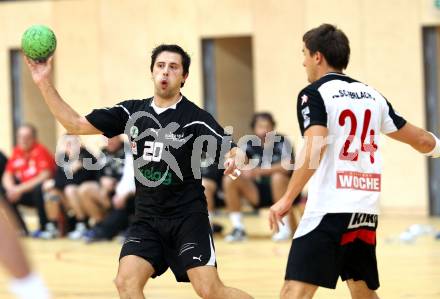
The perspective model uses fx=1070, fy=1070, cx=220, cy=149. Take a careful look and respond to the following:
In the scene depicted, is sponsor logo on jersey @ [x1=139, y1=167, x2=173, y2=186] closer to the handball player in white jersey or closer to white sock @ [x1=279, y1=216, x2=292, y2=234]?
the handball player in white jersey

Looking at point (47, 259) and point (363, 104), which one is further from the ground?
point (363, 104)

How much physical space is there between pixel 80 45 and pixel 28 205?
4215mm

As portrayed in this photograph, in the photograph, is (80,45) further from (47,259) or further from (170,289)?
(170,289)

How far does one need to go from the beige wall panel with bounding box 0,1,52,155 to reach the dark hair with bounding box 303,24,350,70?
1317cm

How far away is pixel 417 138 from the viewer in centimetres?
687

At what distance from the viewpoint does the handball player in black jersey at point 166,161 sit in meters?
7.32

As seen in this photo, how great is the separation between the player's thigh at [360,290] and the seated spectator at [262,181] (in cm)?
700

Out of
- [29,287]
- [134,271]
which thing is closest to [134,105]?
[134,271]

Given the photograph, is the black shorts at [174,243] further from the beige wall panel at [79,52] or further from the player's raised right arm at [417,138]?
the beige wall panel at [79,52]

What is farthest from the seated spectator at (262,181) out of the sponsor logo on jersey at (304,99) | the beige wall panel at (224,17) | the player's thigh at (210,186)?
the sponsor logo on jersey at (304,99)

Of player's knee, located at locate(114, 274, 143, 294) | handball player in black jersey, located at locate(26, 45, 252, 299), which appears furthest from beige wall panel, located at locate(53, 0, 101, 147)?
player's knee, located at locate(114, 274, 143, 294)

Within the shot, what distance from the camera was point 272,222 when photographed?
20.7 feet

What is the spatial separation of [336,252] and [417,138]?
1.00 meters

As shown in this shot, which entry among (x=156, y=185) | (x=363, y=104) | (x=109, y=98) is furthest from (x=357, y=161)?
(x=109, y=98)
